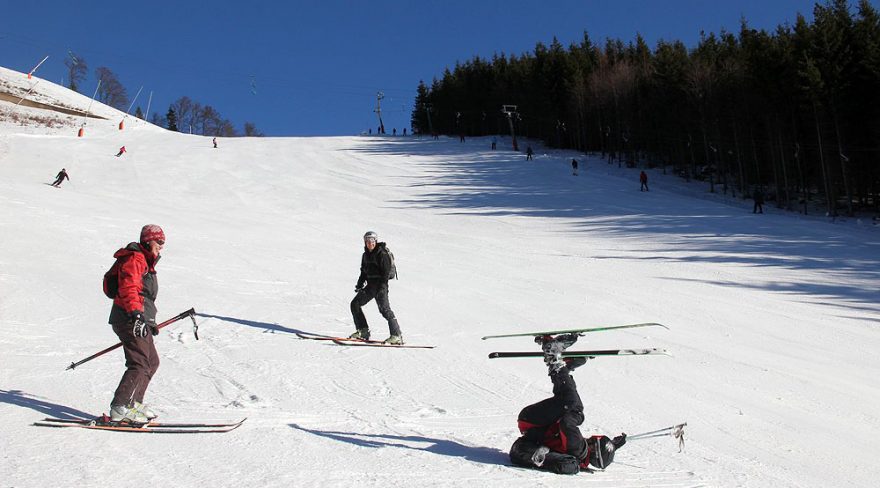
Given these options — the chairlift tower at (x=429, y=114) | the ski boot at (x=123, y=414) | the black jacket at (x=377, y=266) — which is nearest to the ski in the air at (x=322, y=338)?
the black jacket at (x=377, y=266)

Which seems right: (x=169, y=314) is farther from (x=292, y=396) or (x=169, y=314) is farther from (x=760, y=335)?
(x=760, y=335)

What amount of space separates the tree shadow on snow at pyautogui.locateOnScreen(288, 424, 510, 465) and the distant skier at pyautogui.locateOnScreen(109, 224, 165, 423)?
1301 mm

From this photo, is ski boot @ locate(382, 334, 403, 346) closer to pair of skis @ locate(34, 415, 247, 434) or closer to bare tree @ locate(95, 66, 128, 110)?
pair of skis @ locate(34, 415, 247, 434)

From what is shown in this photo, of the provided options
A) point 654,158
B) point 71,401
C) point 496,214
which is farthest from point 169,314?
point 654,158

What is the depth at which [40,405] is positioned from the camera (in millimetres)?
5348

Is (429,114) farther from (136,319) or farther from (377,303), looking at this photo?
(136,319)

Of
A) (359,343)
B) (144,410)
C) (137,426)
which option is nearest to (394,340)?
(359,343)

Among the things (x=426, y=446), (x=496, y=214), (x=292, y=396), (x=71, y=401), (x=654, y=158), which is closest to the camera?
(x=426, y=446)

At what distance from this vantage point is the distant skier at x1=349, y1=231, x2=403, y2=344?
27.3 ft

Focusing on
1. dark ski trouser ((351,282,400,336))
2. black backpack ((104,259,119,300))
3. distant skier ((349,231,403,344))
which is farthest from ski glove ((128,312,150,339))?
dark ski trouser ((351,282,400,336))

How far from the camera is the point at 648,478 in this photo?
4.12 meters

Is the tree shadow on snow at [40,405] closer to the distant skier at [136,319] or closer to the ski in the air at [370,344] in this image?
the distant skier at [136,319]

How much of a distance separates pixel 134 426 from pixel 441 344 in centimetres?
434

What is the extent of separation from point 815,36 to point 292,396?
1387 inches
